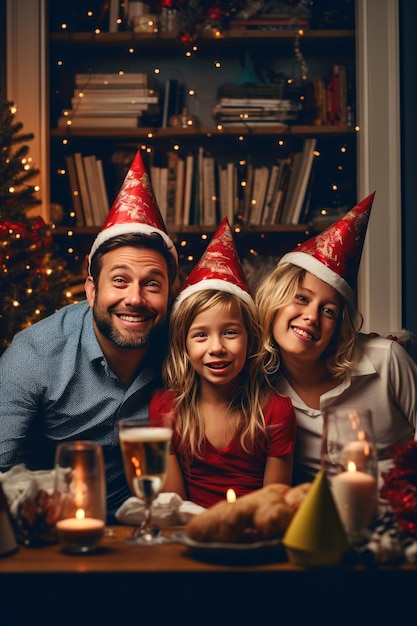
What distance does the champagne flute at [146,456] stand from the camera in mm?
1183

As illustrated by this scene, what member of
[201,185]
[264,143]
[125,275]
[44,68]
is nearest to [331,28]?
[264,143]

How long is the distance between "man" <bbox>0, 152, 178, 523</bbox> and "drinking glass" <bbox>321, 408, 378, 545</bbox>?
1.00 metres

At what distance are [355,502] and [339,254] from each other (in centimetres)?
117

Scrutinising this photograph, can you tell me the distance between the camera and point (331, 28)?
3930mm

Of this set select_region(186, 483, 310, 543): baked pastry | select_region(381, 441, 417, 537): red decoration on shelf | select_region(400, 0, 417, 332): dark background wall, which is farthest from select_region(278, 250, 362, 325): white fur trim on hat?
select_region(400, 0, 417, 332): dark background wall

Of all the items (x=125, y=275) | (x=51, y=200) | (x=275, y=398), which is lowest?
(x=275, y=398)

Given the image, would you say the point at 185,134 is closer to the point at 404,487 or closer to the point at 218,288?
the point at 218,288

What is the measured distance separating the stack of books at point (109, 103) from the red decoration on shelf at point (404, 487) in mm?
2901

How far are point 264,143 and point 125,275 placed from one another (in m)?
2.19

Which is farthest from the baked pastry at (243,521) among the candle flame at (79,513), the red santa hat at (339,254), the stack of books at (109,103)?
the stack of books at (109,103)

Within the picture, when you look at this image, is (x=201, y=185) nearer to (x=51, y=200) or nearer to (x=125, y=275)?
(x=51, y=200)

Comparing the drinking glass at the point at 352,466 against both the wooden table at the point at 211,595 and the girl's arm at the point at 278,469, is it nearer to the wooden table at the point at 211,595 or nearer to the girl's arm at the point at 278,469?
the wooden table at the point at 211,595

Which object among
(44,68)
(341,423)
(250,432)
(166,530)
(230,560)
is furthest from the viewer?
(44,68)

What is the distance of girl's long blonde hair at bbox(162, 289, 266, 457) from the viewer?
6.75 ft
